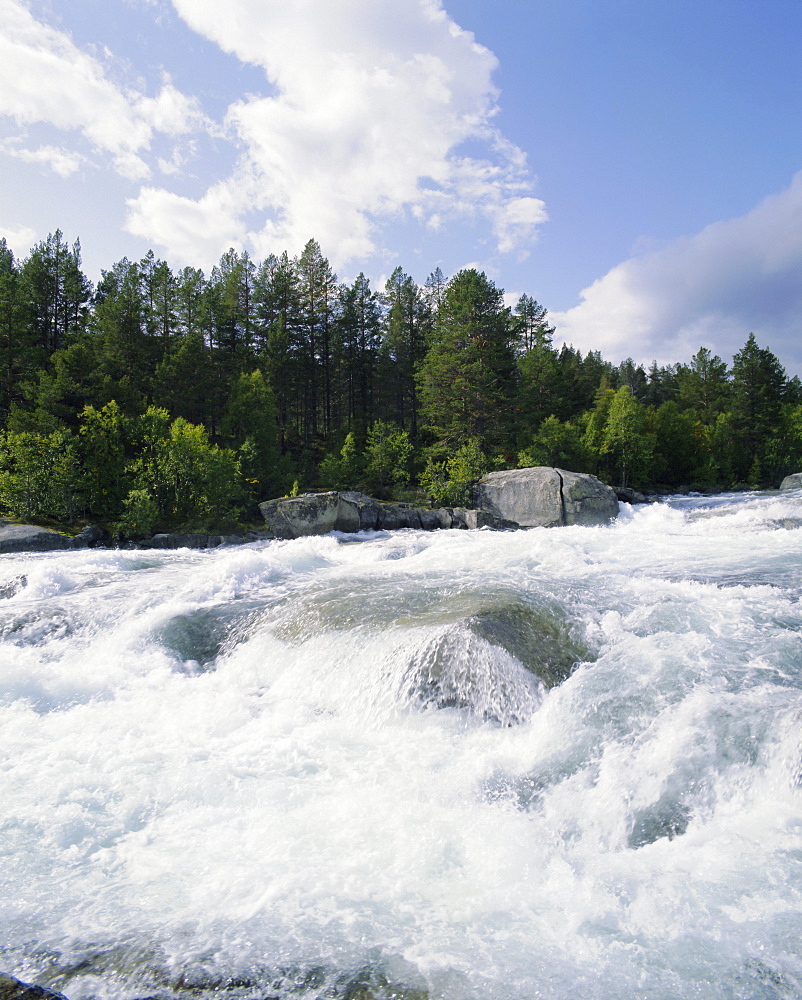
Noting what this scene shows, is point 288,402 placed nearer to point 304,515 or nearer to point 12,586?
point 304,515

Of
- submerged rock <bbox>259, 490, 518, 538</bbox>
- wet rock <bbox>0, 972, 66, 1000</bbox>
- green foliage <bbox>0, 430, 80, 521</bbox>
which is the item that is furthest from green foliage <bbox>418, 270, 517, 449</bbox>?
wet rock <bbox>0, 972, 66, 1000</bbox>

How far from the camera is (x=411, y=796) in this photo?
5.74 m

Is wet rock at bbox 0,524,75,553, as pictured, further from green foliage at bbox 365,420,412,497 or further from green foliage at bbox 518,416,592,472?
green foliage at bbox 518,416,592,472

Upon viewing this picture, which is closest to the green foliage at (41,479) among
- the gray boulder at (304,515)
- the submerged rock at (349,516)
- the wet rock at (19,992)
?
the submerged rock at (349,516)

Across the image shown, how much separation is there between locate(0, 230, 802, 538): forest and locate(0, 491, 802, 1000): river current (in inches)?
583

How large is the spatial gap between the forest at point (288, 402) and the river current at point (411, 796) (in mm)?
14812

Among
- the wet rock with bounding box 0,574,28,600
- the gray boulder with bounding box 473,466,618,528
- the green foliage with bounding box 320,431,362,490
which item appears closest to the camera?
the wet rock with bounding box 0,574,28,600

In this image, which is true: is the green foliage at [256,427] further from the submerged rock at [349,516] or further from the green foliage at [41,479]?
the green foliage at [41,479]

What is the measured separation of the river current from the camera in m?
3.83

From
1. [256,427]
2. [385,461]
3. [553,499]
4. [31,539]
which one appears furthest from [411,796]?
[385,461]

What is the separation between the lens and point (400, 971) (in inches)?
147

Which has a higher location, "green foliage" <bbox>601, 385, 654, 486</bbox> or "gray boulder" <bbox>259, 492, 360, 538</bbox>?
"green foliage" <bbox>601, 385, 654, 486</bbox>

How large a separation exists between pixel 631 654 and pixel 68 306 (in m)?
49.8

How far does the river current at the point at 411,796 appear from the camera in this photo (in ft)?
12.6
